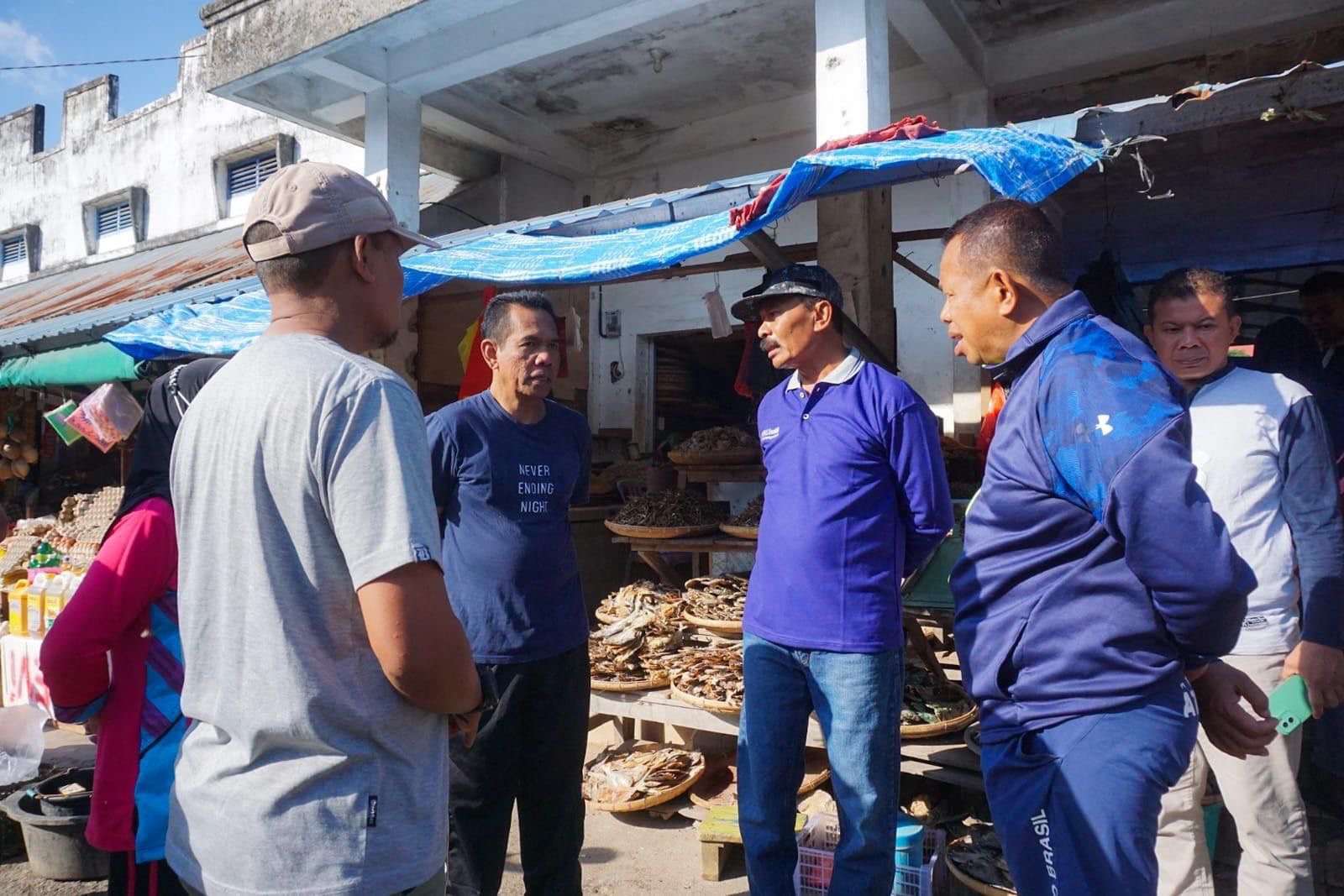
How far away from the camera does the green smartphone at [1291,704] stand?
2.06 m

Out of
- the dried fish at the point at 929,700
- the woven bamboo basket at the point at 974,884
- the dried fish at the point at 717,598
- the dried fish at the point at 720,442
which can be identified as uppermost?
the dried fish at the point at 720,442

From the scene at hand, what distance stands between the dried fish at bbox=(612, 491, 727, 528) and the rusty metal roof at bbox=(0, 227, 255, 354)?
10.5ft

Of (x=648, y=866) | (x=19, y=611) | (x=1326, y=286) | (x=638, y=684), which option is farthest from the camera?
(x=19, y=611)

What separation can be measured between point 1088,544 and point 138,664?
2324 millimetres

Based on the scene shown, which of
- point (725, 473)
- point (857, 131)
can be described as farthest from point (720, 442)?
point (857, 131)

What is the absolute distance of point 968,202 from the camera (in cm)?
641

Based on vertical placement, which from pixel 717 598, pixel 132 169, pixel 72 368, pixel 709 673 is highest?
pixel 132 169

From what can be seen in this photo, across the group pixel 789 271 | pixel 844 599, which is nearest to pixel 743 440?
pixel 789 271

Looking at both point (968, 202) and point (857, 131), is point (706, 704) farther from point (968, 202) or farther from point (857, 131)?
point (968, 202)

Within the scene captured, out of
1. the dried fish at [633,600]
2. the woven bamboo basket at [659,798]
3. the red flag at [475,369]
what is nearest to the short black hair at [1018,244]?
the woven bamboo basket at [659,798]

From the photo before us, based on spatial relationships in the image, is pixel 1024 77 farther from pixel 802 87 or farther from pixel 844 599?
pixel 844 599

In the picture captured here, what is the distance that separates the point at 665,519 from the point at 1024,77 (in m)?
4.18

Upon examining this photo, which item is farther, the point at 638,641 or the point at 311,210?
the point at 638,641

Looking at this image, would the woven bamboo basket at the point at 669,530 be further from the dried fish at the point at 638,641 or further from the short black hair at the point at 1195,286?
the short black hair at the point at 1195,286
